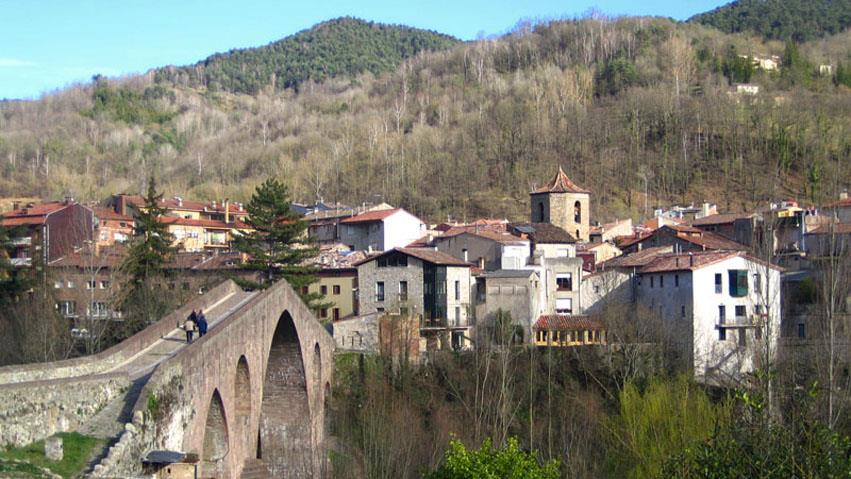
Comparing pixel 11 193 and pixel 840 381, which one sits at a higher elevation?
pixel 11 193

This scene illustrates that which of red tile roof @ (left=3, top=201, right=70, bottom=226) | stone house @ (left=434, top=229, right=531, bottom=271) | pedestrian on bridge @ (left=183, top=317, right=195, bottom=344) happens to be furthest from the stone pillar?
red tile roof @ (left=3, top=201, right=70, bottom=226)

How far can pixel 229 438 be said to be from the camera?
28.4 meters

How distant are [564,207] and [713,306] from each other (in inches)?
831

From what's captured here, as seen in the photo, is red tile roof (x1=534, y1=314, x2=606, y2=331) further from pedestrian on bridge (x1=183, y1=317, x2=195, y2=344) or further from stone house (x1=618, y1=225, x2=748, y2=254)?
pedestrian on bridge (x1=183, y1=317, x2=195, y2=344)

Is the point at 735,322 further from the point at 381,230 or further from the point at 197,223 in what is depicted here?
the point at 197,223

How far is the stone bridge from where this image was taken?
60.2ft

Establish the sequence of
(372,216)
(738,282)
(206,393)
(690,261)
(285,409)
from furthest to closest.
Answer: (372,216) → (690,261) → (738,282) → (285,409) → (206,393)

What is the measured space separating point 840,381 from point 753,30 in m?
132

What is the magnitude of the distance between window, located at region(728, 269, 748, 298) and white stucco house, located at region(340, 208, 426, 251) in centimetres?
2172

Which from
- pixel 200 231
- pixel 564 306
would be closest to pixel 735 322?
pixel 564 306

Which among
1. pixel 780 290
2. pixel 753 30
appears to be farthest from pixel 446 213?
pixel 753 30

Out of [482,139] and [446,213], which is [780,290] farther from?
[482,139]

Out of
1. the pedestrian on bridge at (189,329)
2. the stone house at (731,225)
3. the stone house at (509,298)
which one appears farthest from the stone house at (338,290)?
the pedestrian on bridge at (189,329)

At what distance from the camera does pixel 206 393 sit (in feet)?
80.1
